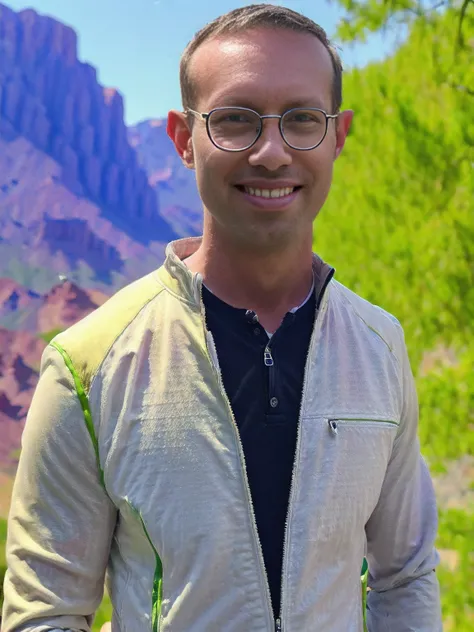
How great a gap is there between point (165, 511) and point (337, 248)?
146 inches

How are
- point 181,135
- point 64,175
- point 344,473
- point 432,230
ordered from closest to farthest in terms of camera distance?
point 344,473 → point 181,135 → point 432,230 → point 64,175

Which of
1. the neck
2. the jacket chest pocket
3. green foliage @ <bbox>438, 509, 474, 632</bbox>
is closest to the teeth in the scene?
the neck

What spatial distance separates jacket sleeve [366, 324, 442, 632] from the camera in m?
1.27

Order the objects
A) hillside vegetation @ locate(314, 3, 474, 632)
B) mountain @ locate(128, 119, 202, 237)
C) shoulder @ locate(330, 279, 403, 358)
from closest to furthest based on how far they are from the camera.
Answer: shoulder @ locate(330, 279, 403, 358) → hillside vegetation @ locate(314, 3, 474, 632) → mountain @ locate(128, 119, 202, 237)

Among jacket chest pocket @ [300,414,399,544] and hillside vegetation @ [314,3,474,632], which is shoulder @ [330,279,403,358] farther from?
hillside vegetation @ [314,3,474,632]

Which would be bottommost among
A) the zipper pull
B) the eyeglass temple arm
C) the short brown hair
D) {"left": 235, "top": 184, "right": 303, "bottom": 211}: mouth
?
the zipper pull

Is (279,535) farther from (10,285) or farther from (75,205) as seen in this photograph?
(75,205)

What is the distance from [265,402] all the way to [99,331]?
327 millimetres

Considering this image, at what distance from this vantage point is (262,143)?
1.05 m

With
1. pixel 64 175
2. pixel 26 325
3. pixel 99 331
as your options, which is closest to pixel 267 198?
pixel 99 331

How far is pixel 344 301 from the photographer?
1289 mm

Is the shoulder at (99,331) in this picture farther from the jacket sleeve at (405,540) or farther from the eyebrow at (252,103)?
the jacket sleeve at (405,540)

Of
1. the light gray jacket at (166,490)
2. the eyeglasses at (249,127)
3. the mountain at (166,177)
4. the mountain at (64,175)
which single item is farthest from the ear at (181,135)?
the mountain at (166,177)

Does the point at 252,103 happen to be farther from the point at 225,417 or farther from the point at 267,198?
the point at 225,417
